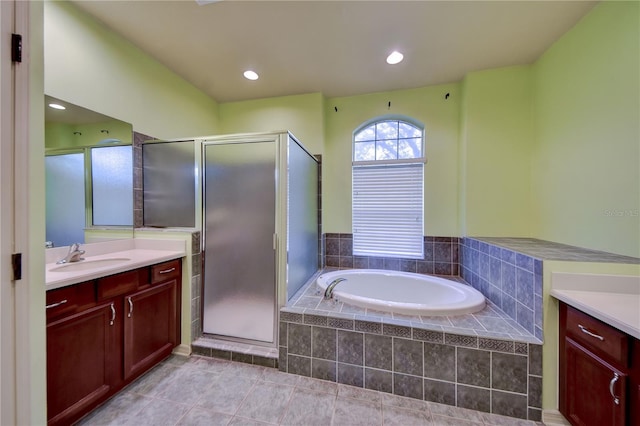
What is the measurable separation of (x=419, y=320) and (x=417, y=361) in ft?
0.84

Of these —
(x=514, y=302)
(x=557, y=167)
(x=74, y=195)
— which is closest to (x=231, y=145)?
(x=74, y=195)

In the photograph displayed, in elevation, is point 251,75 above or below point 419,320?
above

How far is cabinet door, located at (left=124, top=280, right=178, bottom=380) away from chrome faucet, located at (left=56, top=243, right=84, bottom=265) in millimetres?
544

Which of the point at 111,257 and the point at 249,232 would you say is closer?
the point at 111,257

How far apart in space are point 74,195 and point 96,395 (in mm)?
1394

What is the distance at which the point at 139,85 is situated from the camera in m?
2.13

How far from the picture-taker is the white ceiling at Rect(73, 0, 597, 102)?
166 cm

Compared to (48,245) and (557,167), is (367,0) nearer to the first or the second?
(557,167)

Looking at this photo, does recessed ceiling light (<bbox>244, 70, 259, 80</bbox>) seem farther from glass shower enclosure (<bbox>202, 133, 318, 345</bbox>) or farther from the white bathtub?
the white bathtub

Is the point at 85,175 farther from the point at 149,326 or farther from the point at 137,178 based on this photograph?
the point at 149,326

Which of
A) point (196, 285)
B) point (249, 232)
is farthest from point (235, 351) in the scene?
Result: point (249, 232)

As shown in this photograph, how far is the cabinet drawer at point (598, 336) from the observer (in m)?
1.00

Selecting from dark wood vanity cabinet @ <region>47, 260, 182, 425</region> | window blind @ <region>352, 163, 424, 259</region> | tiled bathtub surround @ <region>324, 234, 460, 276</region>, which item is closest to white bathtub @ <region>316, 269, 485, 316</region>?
tiled bathtub surround @ <region>324, 234, 460, 276</region>

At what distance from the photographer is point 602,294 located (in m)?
1.29
